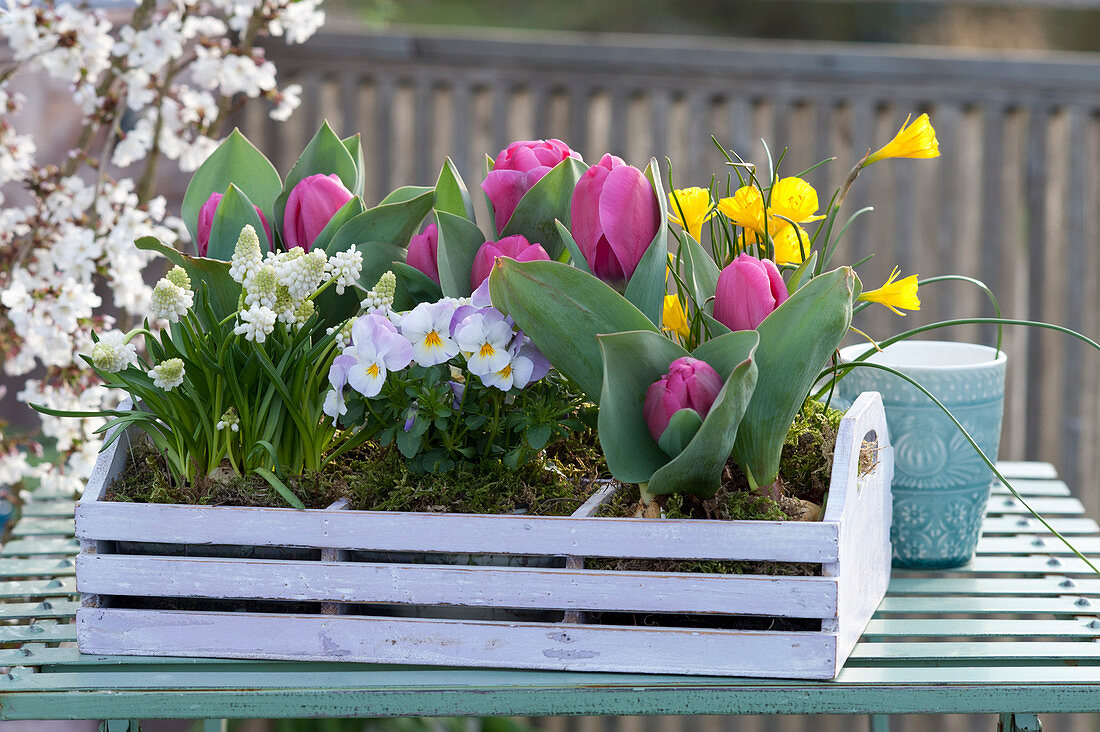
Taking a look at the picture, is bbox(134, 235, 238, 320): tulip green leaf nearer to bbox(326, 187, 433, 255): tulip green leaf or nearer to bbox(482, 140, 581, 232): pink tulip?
bbox(326, 187, 433, 255): tulip green leaf

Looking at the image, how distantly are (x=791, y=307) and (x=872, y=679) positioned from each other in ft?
0.90

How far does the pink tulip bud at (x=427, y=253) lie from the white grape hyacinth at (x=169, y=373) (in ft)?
0.68

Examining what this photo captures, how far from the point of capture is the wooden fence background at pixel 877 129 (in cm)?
236

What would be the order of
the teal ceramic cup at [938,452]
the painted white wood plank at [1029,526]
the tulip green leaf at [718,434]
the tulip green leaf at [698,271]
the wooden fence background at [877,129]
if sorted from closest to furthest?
the tulip green leaf at [718,434] → the tulip green leaf at [698,271] → the teal ceramic cup at [938,452] → the painted white wood plank at [1029,526] → the wooden fence background at [877,129]

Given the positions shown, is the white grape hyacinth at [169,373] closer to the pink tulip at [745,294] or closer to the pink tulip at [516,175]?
the pink tulip at [516,175]

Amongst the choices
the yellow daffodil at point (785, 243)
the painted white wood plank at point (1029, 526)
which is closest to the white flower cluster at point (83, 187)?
the yellow daffodil at point (785, 243)

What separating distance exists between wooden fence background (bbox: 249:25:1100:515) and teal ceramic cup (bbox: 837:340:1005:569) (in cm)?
150

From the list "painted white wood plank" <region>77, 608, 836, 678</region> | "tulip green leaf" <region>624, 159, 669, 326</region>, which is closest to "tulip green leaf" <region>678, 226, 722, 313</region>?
"tulip green leaf" <region>624, 159, 669, 326</region>

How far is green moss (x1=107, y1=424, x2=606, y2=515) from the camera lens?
0.83m

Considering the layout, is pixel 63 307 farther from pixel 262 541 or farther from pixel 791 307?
pixel 791 307

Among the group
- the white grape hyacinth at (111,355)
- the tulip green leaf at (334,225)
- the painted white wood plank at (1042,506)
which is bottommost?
the painted white wood plank at (1042,506)

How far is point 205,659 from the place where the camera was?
82 cm

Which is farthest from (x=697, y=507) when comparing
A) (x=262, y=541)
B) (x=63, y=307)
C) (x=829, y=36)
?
(x=829, y=36)

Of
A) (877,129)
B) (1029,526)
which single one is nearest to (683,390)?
(1029,526)
